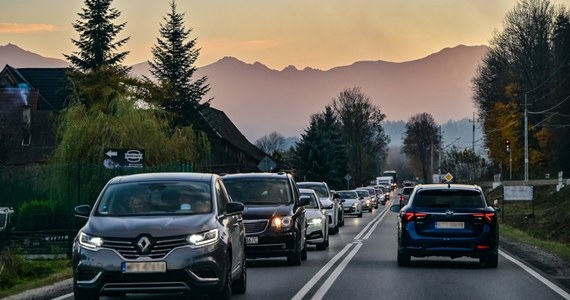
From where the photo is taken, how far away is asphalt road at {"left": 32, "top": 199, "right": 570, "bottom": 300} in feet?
50.3

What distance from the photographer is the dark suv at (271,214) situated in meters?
20.6

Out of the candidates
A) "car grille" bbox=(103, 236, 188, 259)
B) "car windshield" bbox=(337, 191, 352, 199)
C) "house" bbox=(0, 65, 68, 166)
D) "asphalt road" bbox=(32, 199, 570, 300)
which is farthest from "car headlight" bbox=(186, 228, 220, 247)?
"house" bbox=(0, 65, 68, 166)

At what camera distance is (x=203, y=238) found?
43.3 feet

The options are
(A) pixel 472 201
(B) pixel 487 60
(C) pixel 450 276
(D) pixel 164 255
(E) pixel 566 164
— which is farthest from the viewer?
(B) pixel 487 60

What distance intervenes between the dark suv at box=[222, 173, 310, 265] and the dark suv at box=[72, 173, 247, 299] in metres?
6.48

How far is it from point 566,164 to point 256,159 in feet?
90.2

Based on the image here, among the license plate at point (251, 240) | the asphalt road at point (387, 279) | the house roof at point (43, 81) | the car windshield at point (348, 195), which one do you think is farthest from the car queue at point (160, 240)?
the house roof at point (43, 81)

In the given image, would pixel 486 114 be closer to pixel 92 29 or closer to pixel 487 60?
pixel 487 60

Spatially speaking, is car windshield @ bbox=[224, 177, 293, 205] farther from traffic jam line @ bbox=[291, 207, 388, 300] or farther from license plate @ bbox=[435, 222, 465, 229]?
license plate @ bbox=[435, 222, 465, 229]

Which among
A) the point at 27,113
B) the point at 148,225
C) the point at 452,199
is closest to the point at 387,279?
the point at 452,199

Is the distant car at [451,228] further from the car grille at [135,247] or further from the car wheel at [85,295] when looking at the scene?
the car wheel at [85,295]

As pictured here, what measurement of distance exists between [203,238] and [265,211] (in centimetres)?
766

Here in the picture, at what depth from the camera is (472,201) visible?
20750 millimetres

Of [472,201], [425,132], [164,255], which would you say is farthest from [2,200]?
[425,132]
